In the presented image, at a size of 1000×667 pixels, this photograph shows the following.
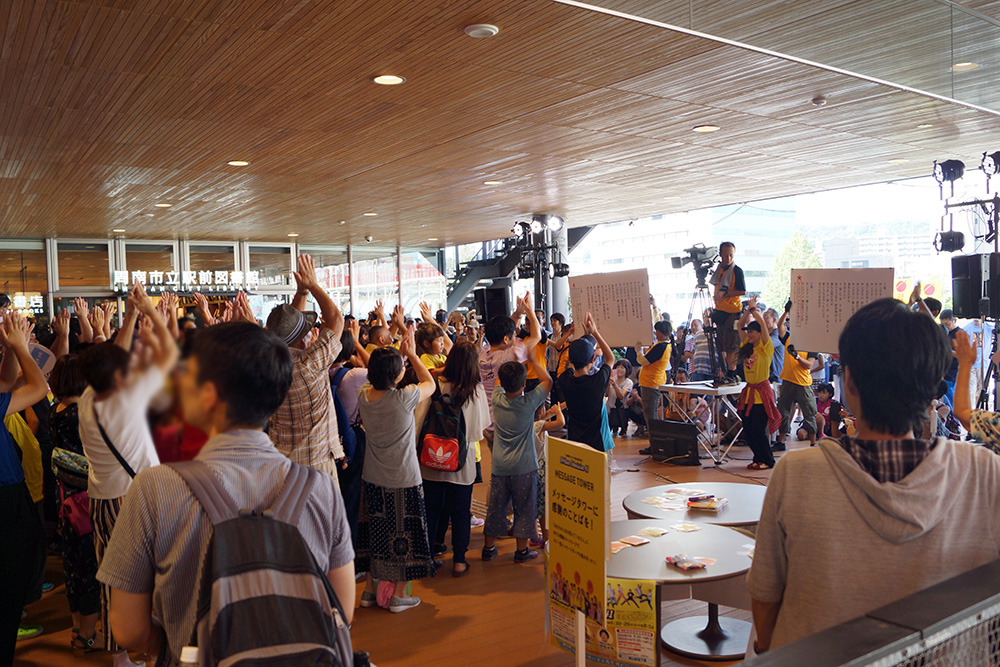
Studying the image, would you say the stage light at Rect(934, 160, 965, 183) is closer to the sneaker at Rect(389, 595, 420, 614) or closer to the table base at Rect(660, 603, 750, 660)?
the table base at Rect(660, 603, 750, 660)

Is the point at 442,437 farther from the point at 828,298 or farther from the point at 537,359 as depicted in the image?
the point at 828,298

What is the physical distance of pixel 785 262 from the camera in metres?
12.0

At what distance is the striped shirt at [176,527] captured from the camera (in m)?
1.10

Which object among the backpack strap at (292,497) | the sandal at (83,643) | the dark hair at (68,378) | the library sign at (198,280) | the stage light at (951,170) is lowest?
the sandal at (83,643)

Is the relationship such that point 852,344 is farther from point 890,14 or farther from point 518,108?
point 518,108

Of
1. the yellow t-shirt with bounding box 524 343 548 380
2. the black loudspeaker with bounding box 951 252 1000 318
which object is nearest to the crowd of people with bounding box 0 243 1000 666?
the yellow t-shirt with bounding box 524 343 548 380

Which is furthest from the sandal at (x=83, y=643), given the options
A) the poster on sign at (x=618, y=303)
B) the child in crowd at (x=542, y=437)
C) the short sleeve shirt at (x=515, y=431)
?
the poster on sign at (x=618, y=303)

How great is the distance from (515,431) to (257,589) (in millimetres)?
3314

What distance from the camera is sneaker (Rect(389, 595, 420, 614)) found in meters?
3.81

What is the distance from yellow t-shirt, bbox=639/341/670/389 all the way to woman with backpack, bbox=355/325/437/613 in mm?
4306

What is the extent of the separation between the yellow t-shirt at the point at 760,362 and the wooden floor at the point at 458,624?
135 inches

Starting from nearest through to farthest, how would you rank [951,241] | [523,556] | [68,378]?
[68,378] < [523,556] < [951,241]

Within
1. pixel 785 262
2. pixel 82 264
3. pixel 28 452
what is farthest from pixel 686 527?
pixel 82 264

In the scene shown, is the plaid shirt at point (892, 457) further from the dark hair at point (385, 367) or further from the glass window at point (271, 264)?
the glass window at point (271, 264)
